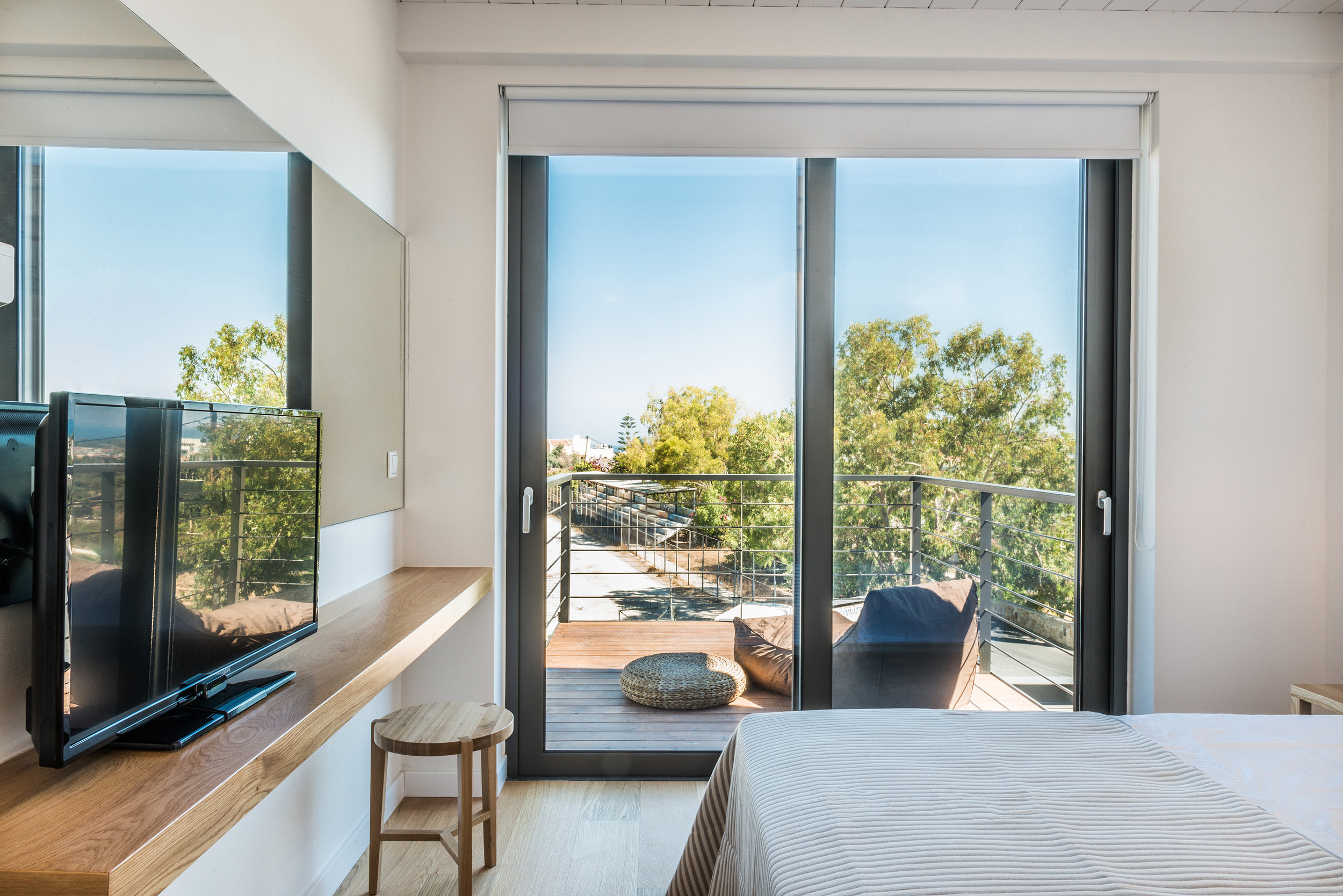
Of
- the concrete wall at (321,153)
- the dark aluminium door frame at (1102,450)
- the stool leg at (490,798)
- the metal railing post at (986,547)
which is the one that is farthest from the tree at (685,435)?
the dark aluminium door frame at (1102,450)

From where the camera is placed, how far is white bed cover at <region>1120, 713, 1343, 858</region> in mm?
1203

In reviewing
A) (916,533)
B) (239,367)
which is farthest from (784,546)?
(239,367)

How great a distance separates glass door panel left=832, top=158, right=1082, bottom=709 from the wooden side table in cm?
63

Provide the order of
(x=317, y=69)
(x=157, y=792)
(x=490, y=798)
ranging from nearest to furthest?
(x=157, y=792), (x=317, y=69), (x=490, y=798)

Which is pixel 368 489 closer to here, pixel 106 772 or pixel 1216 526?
pixel 106 772

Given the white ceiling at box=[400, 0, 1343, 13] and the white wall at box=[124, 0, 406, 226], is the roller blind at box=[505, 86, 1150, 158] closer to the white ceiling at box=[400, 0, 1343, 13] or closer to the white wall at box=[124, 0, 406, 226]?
the white ceiling at box=[400, 0, 1343, 13]

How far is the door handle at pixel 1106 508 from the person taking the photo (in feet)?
8.54

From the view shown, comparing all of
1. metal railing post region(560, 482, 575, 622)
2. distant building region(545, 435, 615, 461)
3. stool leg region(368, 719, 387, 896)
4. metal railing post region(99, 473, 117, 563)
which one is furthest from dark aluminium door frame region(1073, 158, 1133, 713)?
metal railing post region(99, 473, 117, 563)

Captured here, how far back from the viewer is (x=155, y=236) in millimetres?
1190

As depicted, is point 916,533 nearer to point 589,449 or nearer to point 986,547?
point 986,547

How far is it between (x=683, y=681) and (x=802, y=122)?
2023 mm

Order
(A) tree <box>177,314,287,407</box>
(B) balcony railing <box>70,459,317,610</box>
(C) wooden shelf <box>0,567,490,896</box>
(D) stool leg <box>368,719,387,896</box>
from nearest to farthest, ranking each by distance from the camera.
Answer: (C) wooden shelf <box>0,567,490,896</box>, (B) balcony railing <box>70,459,317,610</box>, (A) tree <box>177,314,287,407</box>, (D) stool leg <box>368,719,387,896</box>

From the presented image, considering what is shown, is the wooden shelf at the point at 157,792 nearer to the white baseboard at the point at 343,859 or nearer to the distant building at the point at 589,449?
the white baseboard at the point at 343,859

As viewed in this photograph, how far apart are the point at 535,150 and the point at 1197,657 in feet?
9.55
